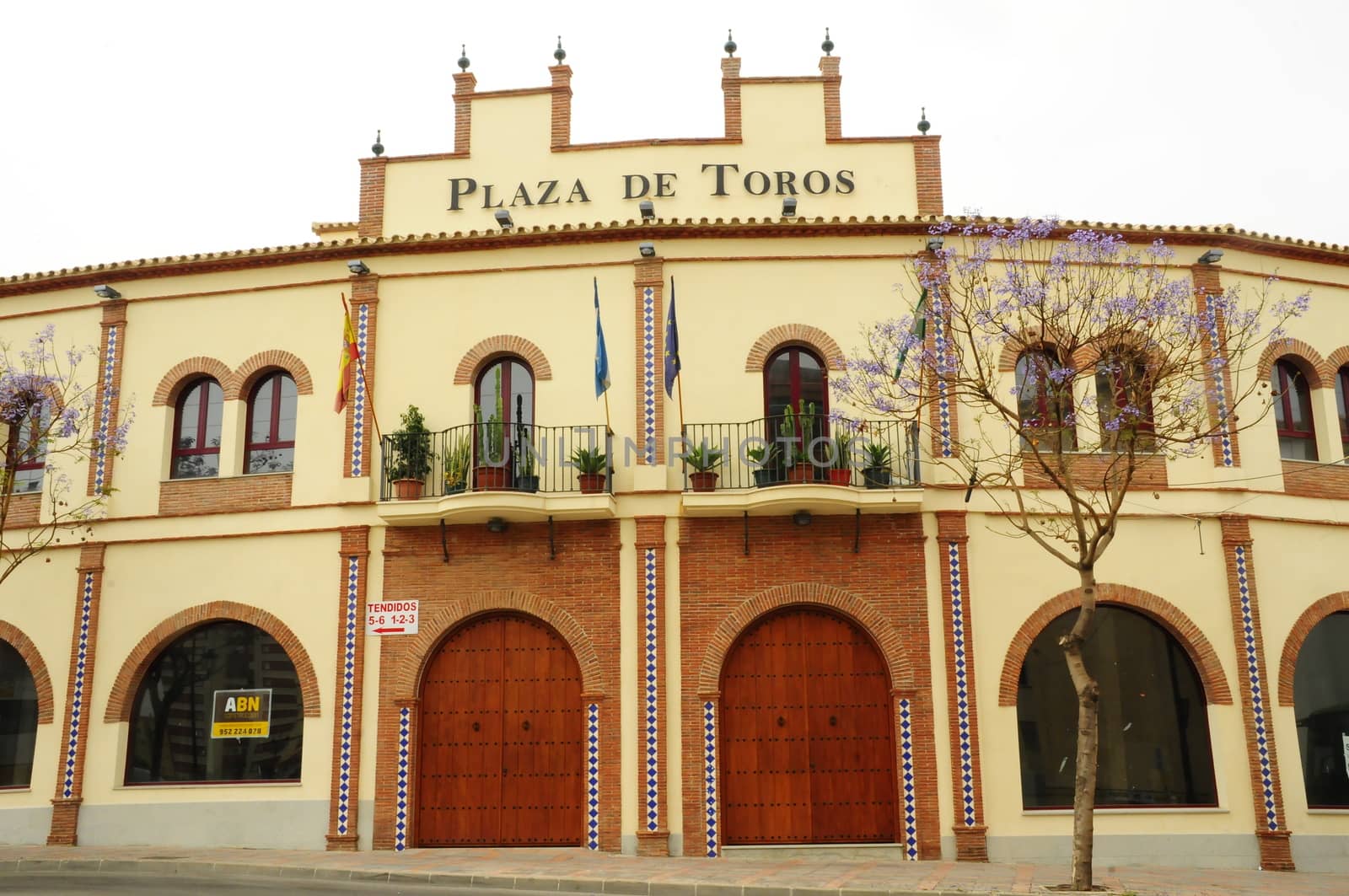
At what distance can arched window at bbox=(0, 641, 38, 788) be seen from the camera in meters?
17.3

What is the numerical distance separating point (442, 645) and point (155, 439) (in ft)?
17.1

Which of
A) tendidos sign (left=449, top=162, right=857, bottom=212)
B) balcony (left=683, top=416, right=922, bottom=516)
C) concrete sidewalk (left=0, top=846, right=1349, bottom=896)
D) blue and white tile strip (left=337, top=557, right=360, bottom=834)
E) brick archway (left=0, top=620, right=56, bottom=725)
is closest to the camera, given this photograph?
concrete sidewalk (left=0, top=846, right=1349, bottom=896)

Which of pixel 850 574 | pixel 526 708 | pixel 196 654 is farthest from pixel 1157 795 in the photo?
pixel 196 654

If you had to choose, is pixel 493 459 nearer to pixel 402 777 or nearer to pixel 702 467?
pixel 702 467

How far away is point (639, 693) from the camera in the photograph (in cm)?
1589

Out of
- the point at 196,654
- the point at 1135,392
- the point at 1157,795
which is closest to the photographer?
the point at 1135,392

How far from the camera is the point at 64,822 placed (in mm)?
16531

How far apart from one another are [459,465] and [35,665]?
6750 millimetres

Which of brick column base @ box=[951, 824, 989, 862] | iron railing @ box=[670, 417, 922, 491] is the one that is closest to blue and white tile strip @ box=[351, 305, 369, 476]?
iron railing @ box=[670, 417, 922, 491]

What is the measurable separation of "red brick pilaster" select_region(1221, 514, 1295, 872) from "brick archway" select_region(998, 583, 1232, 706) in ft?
1.18

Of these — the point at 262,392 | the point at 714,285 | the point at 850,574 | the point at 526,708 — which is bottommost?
the point at 526,708

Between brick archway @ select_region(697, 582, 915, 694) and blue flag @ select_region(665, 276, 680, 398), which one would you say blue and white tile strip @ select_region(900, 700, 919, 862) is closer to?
brick archway @ select_region(697, 582, 915, 694)

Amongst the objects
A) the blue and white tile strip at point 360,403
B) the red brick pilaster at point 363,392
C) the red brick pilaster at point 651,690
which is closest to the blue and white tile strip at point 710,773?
the red brick pilaster at point 651,690

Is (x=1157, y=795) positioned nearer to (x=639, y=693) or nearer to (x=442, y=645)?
(x=639, y=693)
